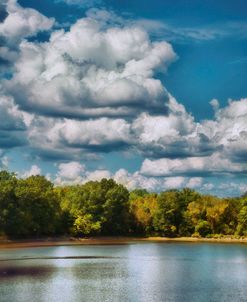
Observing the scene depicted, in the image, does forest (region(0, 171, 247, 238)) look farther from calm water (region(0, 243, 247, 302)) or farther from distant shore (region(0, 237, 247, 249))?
calm water (region(0, 243, 247, 302))

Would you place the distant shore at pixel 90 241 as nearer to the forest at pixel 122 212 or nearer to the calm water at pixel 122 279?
the forest at pixel 122 212

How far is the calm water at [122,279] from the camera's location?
48969mm

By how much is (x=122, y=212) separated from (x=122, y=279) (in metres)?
104

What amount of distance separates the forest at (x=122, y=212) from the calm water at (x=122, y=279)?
184ft

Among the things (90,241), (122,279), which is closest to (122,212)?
(90,241)

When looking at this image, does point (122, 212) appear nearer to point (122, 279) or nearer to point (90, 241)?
point (90, 241)

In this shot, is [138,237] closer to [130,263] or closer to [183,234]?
[183,234]

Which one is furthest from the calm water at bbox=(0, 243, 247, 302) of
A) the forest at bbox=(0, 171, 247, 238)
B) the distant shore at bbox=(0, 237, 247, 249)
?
the forest at bbox=(0, 171, 247, 238)

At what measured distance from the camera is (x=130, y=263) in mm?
79688

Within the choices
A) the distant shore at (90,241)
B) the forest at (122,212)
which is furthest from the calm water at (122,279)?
the forest at (122,212)

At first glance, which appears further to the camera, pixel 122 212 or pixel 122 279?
pixel 122 212

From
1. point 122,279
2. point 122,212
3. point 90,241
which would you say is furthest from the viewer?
point 122,212

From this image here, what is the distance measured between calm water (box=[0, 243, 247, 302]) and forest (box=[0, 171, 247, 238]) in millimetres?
55978

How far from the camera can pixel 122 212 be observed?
539ft
